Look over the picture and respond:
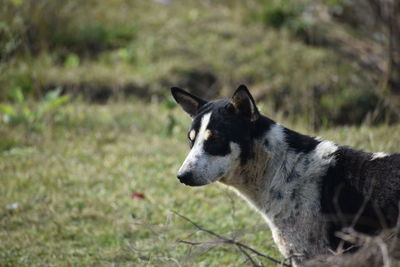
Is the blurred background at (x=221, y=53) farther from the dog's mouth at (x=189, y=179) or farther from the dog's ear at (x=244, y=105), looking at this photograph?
the dog's mouth at (x=189, y=179)

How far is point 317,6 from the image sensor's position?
29.7ft

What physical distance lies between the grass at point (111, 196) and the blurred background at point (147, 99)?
16 mm

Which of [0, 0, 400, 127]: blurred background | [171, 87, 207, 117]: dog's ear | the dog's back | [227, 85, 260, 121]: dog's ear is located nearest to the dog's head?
[227, 85, 260, 121]: dog's ear

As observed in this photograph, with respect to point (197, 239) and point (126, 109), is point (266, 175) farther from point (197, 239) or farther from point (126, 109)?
point (126, 109)

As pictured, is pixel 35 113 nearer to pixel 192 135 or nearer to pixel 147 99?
pixel 147 99

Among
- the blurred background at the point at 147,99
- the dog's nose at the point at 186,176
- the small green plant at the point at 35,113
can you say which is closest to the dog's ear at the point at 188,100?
the dog's nose at the point at 186,176

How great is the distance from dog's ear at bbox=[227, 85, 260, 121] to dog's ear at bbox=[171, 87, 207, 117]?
35 centimetres

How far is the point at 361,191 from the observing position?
9.87ft

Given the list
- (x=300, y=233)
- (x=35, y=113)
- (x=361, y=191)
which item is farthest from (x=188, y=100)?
(x=35, y=113)

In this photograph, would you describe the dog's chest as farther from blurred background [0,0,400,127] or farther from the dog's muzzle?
blurred background [0,0,400,127]

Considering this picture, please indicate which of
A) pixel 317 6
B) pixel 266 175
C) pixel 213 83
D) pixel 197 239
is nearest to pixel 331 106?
pixel 213 83

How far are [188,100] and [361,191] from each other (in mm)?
1316

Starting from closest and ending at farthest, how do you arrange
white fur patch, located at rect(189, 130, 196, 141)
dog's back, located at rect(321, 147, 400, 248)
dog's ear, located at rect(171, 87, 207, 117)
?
dog's back, located at rect(321, 147, 400, 248) → white fur patch, located at rect(189, 130, 196, 141) → dog's ear, located at rect(171, 87, 207, 117)

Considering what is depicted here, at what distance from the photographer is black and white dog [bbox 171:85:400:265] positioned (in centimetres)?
300
